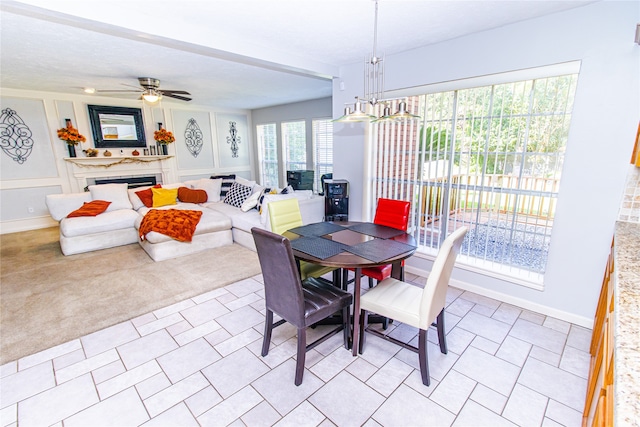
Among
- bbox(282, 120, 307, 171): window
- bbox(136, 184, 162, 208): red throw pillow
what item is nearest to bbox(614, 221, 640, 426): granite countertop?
bbox(136, 184, 162, 208): red throw pillow

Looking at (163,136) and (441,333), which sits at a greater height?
(163,136)

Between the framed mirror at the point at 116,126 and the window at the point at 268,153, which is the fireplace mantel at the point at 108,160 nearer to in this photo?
the framed mirror at the point at 116,126

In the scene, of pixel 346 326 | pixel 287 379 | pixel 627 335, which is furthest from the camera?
pixel 346 326

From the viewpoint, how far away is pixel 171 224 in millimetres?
4020

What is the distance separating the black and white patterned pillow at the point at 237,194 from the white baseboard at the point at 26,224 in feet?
11.4

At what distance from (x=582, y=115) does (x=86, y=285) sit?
16.2ft

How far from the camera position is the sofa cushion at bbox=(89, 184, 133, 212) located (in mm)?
4761

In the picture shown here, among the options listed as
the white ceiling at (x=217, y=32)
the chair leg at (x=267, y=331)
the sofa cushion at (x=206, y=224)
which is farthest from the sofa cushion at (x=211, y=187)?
the chair leg at (x=267, y=331)

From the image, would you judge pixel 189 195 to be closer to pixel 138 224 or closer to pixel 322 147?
pixel 138 224

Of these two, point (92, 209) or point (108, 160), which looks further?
point (108, 160)

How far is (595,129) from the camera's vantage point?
2242 millimetres

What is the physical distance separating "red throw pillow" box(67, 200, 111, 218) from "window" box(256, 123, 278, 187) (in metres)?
4.06

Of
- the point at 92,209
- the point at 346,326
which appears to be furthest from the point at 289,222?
the point at 92,209

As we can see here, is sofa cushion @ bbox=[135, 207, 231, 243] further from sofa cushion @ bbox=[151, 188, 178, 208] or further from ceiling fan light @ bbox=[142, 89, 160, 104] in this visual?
Result: ceiling fan light @ bbox=[142, 89, 160, 104]
